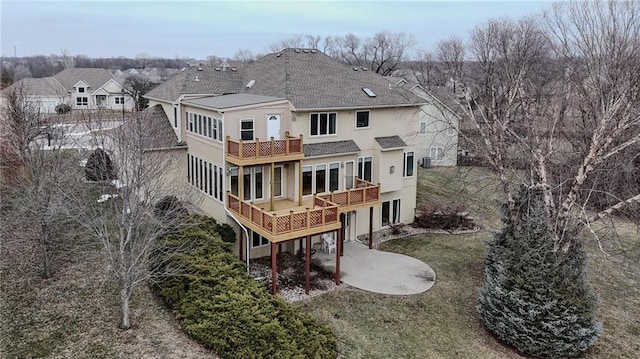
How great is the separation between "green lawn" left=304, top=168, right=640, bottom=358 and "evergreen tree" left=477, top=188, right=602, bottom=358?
2.34 ft

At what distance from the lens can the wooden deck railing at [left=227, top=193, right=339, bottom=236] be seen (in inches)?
659

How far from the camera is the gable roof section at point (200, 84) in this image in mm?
Result: 22828

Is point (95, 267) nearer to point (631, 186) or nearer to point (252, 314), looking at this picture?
point (252, 314)

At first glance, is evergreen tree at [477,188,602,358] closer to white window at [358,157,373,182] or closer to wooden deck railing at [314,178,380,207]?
wooden deck railing at [314,178,380,207]

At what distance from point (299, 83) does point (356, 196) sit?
603 cm

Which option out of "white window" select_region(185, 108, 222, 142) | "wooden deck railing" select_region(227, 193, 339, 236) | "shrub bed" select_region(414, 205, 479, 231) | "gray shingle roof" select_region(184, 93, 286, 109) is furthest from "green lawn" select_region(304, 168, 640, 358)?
"gray shingle roof" select_region(184, 93, 286, 109)

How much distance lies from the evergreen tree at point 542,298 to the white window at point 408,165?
9.70m

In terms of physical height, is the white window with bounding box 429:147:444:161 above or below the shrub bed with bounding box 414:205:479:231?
above

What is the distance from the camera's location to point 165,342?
12.4 metres

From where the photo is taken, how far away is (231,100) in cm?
2045

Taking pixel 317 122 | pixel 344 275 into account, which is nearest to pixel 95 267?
pixel 344 275

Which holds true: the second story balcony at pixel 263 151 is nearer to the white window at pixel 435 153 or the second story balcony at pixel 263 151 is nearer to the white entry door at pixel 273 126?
the white entry door at pixel 273 126

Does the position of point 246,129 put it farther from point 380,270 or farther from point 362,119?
point 380,270

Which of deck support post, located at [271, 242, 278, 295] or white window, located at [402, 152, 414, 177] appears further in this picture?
white window, located at [402, 152, 414, 177]
